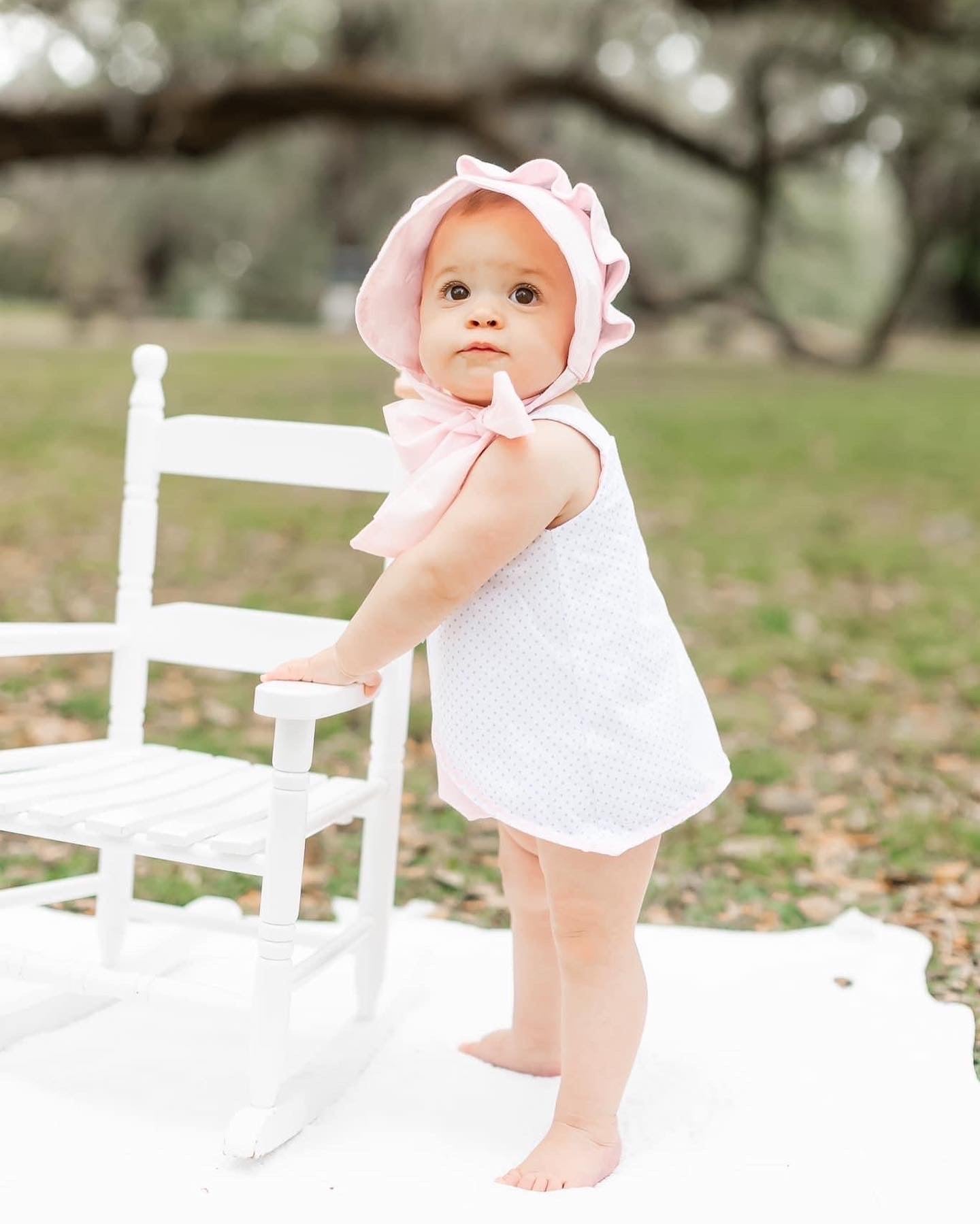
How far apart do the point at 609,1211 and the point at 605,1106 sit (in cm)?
18

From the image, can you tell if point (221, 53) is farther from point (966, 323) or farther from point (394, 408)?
point (966, 323)

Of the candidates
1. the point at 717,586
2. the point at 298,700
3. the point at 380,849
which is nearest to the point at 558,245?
the point at 298,700

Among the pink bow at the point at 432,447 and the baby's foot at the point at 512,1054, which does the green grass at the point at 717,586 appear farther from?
the pink bow at the point at 432,447

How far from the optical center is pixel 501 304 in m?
2.20

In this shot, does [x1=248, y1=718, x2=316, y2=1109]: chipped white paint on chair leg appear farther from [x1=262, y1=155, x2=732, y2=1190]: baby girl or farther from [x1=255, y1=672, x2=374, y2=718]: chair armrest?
[x1=262, y1=155, x2=732, y2=1190]: baby girl

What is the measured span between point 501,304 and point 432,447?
0.26m

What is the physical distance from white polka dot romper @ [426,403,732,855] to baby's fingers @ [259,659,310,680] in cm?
24

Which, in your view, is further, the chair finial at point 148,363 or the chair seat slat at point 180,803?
the chair finial at point 148,363

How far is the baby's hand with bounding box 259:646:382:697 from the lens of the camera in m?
2.31

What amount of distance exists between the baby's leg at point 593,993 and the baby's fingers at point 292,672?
0.46 m

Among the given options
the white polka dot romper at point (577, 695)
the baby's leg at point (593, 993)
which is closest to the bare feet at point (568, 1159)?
the baby's leg at point (593, 993)

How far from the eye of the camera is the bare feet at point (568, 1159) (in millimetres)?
2197

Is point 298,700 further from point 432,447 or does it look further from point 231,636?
point 231,636

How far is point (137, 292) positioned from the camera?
18.9 m
